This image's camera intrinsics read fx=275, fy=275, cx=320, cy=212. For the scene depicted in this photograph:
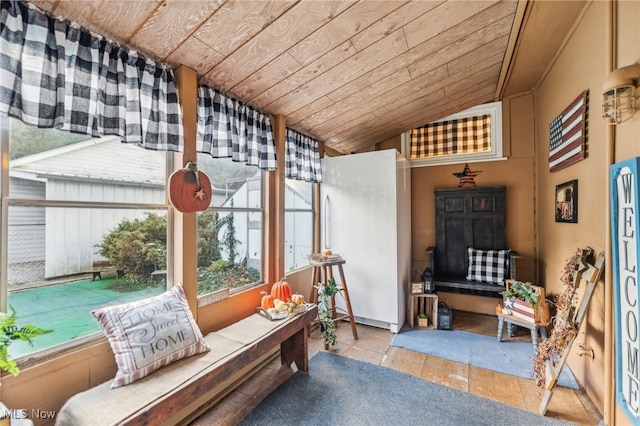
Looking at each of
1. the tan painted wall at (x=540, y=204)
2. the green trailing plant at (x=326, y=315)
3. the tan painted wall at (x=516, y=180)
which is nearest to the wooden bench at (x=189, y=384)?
the tan painted wall at (x=540, y=204)

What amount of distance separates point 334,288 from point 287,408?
111cm

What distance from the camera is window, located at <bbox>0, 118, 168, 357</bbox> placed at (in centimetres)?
129

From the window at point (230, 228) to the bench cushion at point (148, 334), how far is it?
43 cm

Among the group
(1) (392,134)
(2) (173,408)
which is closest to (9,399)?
(2) (173,408)

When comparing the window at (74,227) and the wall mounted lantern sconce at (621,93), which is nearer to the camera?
the window at (74,227)

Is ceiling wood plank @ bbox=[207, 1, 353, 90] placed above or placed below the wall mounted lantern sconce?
above

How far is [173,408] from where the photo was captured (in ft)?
4.36

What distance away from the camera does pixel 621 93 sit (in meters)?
1.45

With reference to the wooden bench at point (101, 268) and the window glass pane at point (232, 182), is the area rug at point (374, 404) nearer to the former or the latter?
→ the wooden bench at point (101, 268)

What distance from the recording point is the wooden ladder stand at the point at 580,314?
177 centimetres

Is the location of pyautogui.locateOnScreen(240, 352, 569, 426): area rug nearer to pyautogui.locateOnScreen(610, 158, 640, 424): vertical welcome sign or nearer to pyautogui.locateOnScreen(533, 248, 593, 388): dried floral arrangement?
pyautogui.locateOnScreen(533, 248, 593, 388): dried floral arrangement

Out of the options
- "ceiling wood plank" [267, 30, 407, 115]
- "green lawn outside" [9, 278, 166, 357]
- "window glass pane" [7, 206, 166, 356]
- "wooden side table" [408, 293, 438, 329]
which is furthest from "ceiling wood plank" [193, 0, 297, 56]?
"wooden side table" [408, 293, 438, 329]

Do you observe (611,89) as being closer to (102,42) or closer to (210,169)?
(210,169)

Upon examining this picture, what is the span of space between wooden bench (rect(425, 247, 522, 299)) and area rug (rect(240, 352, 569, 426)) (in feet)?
4.66
